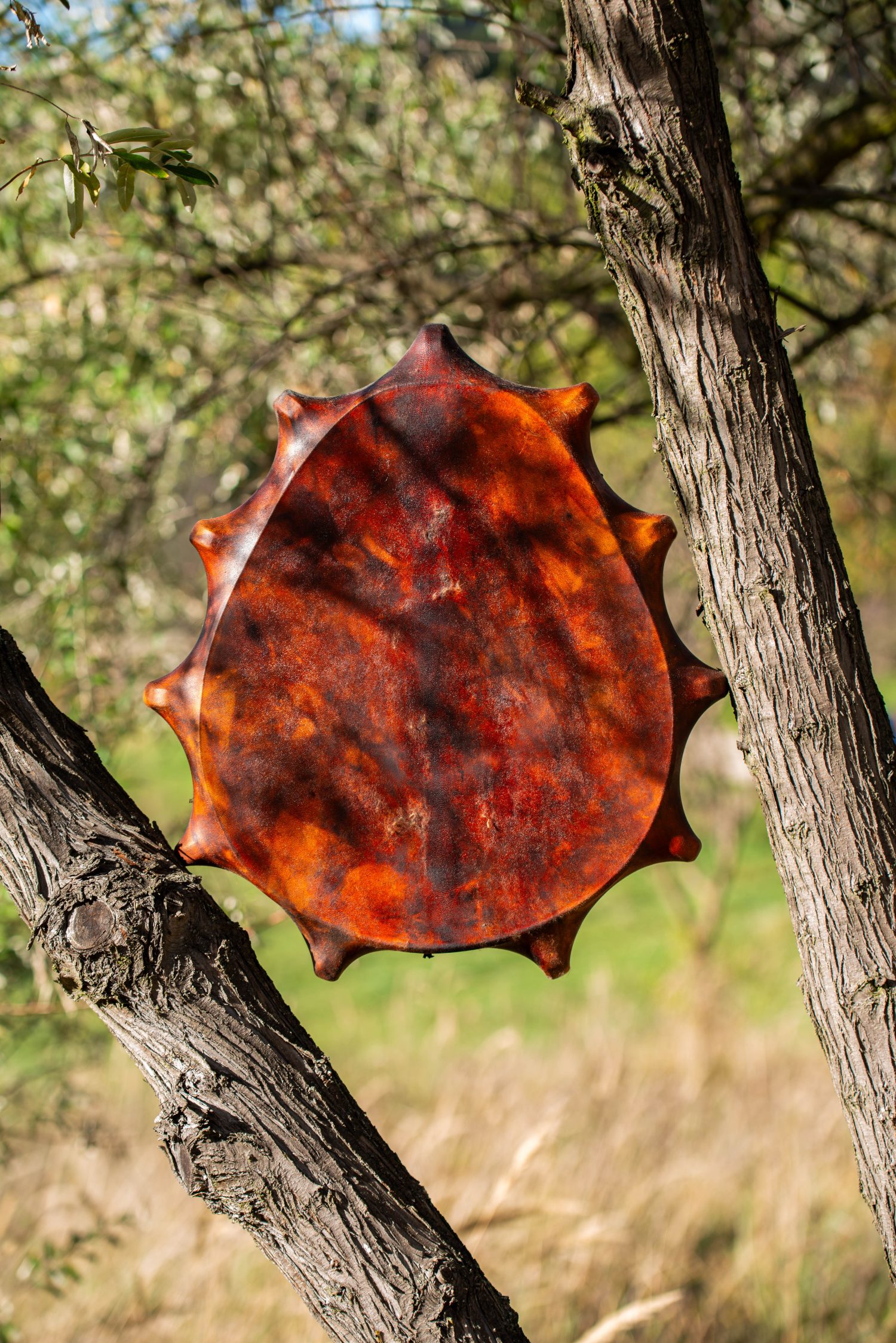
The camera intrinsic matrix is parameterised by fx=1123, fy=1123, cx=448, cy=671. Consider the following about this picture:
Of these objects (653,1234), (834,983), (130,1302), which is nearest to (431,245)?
(834,983)

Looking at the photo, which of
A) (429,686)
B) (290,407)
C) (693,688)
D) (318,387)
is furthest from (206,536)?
(318,387)

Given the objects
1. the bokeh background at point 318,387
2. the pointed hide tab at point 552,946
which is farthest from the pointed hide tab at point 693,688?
the bokeh background at point 318,387

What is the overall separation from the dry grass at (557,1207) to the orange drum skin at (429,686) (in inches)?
49.7

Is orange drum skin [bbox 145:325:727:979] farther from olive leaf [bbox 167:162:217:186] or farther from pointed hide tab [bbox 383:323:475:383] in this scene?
olive leaf [bbox 167:162:217:186]

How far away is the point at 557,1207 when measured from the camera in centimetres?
274

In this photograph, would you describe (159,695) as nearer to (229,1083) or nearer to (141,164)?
(229,1083)

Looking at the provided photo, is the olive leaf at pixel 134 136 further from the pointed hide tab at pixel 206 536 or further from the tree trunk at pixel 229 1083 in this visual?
the tree trunk at pixel 229 1083

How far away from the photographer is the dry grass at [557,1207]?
2893 millimetres

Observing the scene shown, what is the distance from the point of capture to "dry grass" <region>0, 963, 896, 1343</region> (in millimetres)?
2893

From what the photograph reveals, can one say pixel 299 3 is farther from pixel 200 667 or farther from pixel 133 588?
pixel 200 667

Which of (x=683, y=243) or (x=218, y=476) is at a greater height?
(x=218, y=476)

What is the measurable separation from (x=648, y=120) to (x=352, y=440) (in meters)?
0.42

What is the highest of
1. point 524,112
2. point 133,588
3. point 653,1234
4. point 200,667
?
point 524,112

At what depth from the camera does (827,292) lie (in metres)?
3.95
